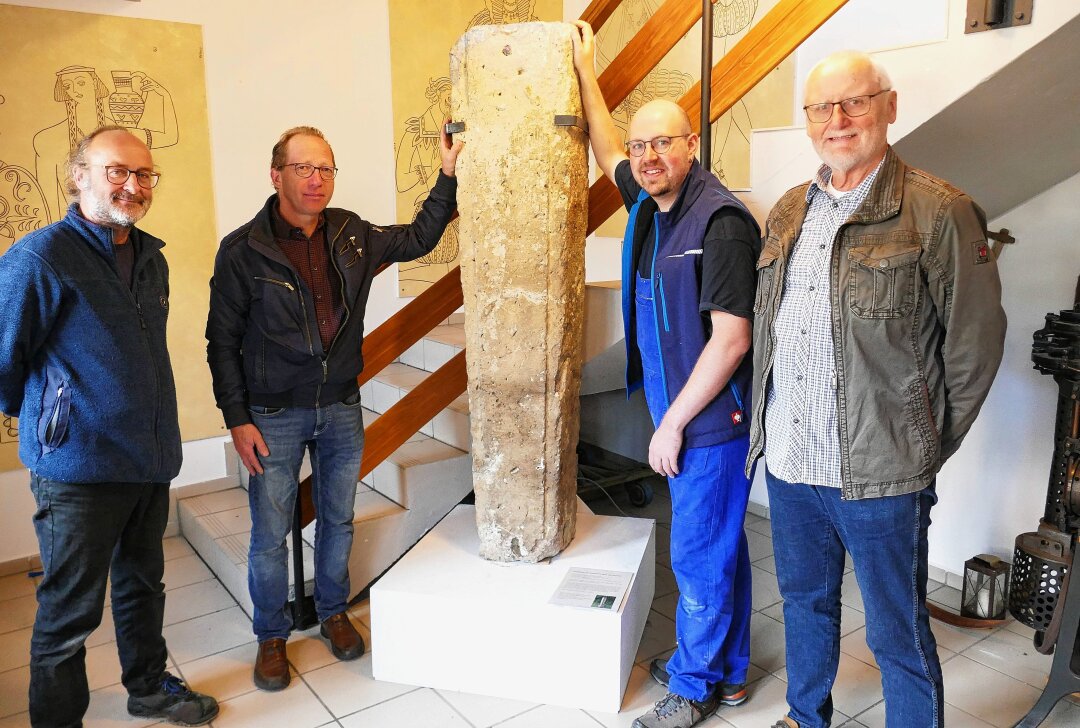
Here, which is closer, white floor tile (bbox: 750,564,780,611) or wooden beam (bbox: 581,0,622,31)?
wooden beam (bbox: 581,0,622,31)

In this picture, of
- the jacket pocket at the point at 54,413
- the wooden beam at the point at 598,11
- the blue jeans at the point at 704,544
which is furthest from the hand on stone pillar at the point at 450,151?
the jacket pocket at the point at 54,413

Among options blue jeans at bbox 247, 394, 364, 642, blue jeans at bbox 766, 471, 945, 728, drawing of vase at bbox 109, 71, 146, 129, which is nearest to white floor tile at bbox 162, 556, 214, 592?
blue jeans at bbox 247, 394, 364, 642

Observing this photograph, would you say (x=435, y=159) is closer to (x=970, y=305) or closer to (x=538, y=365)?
(x=538, y=365)

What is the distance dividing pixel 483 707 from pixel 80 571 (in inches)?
50.0

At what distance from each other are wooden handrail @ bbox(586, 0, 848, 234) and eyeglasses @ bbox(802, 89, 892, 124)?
72 cm

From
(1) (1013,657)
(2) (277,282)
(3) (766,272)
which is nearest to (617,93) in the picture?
(3) (766,272)

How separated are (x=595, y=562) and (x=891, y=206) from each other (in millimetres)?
1582

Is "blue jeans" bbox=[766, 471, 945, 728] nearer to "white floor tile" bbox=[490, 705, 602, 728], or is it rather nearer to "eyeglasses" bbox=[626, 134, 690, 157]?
"white floor tile" bbox=[490, 705, 602, 728]

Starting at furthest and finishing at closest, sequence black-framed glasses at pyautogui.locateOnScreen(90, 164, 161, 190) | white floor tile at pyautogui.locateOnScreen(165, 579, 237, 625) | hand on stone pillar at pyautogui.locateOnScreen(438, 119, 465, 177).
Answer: white floor tile at pyautogui.locateOnScreen(165, 579, 237, 625) → hand on stone pillar at pyautogui.locateOnScreen(438, 119, 465, 177) → black-framed glasses at pyautogui.locateOnScreen(90, 164, 161, 190)

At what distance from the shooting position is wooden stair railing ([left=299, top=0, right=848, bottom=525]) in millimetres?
2574

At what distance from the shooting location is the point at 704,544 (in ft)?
8.05

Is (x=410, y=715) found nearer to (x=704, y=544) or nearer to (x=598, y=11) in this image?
(x=704, y=544)

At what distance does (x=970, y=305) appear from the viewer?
1.83 meters

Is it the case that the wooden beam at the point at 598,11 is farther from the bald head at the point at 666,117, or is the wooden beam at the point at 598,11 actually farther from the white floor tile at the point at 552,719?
the white floor tile at the point at 552,719
